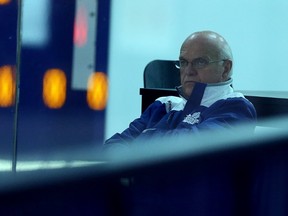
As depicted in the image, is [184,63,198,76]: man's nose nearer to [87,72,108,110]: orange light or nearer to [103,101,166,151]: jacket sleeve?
[103,101,166,151]: jacket sleeve

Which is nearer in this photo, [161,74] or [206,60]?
[206,60]

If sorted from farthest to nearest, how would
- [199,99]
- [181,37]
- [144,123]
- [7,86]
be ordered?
1. [181,37]
2. [7,86]
3. [144,123]
4. [199,99]

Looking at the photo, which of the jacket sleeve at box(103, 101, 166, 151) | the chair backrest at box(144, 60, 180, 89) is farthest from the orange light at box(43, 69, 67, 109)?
the jacket sleeve at box(103, 101, 166, 151)

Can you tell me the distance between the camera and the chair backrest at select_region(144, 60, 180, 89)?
2109 mm

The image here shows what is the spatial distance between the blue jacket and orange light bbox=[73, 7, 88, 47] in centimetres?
88

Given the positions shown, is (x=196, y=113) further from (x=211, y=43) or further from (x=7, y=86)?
(x=7, y=86)

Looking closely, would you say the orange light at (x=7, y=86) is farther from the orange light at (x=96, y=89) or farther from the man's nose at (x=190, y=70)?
the man's nose at (x=190, y=70)

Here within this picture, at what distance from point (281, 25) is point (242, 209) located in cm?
265

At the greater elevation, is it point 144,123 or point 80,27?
point 80,27

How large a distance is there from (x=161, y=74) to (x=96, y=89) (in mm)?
246

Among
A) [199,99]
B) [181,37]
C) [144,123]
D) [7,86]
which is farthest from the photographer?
[181,37]

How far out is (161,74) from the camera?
2.17m

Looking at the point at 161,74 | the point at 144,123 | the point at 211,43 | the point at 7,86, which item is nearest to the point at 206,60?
the point at 211,43

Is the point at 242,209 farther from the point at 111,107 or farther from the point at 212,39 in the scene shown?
the point at 111,107
